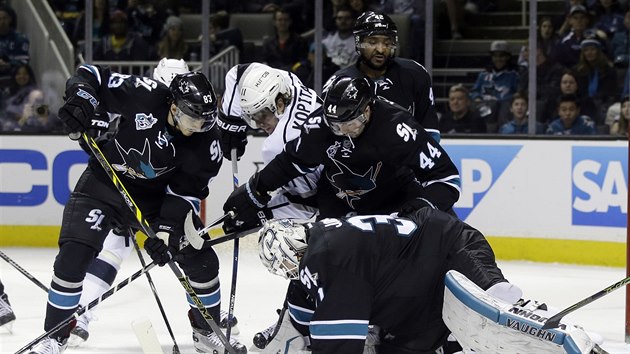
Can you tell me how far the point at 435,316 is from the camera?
346cm

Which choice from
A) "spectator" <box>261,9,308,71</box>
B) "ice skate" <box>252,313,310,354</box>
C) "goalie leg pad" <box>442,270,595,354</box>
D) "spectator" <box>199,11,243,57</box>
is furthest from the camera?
"spectator" <box>199,11,243,57</box>

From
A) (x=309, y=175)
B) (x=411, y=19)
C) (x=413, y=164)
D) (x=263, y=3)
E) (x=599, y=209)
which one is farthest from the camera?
(x=263, y=3)

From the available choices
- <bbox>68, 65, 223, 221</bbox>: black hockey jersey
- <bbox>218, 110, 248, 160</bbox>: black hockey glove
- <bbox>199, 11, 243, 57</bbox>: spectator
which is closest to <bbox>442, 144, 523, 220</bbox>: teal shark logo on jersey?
<bbox>199, 11, 243, 57</bbox>: spectator

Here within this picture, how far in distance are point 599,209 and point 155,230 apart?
10.0 feet

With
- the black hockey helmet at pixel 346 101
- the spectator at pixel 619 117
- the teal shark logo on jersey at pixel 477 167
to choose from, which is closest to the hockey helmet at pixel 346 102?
the black hockey helmet at pixel 346 101

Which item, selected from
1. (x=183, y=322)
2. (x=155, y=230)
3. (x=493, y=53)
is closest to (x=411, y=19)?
(x=493, y=53)

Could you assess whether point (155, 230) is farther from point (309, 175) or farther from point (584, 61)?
point (584, 61)

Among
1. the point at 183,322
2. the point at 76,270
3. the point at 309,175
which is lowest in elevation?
the point at 183,322

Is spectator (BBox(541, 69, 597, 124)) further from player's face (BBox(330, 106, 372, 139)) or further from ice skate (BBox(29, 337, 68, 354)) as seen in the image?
ice skate (BBox(29, 337, 68, 354))

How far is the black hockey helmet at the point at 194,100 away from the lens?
412cm

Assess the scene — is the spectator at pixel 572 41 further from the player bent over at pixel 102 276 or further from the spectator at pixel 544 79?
the player bent over at pixel 102 276

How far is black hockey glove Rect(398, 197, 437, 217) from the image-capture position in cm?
383

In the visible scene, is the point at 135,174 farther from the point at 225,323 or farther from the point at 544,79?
the point at 544,79

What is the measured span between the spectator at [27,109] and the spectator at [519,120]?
261 centimetres
